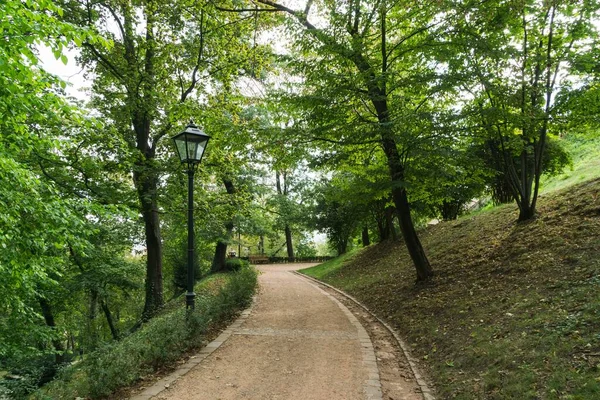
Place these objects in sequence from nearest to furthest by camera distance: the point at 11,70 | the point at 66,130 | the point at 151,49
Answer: the point at 11,70 < the point at 66,130 < the point at 151,49

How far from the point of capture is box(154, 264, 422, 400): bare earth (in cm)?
452

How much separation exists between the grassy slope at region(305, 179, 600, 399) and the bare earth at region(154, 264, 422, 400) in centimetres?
92

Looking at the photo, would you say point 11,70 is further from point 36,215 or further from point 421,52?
point 421,52

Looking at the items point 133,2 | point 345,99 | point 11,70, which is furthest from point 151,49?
point 11,70

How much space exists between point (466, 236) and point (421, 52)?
5.75 m

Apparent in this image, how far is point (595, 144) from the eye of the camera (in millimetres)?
13969

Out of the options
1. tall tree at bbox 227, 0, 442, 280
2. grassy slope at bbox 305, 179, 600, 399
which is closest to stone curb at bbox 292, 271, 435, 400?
grassy slope at bbox 305, 179, 600, 399

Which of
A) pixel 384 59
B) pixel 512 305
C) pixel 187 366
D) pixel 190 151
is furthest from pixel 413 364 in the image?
pixel 384 59

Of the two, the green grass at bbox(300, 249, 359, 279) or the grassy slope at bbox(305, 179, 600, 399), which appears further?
the green grass at bbox(300, 249, 359, 279)

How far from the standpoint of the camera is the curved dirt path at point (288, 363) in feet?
14.9

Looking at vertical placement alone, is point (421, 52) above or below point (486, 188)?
above

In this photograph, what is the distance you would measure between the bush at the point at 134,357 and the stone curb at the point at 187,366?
0.23 m

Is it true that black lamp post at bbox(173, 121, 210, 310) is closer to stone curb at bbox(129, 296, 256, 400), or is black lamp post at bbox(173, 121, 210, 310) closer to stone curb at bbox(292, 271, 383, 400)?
stone curb at bbox(129, 296, 256, 400)

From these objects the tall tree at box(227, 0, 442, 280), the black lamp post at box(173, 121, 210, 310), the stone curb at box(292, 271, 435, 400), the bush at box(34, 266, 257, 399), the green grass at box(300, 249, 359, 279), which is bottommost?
the stone curb at box(292, 271, 435, 400)
